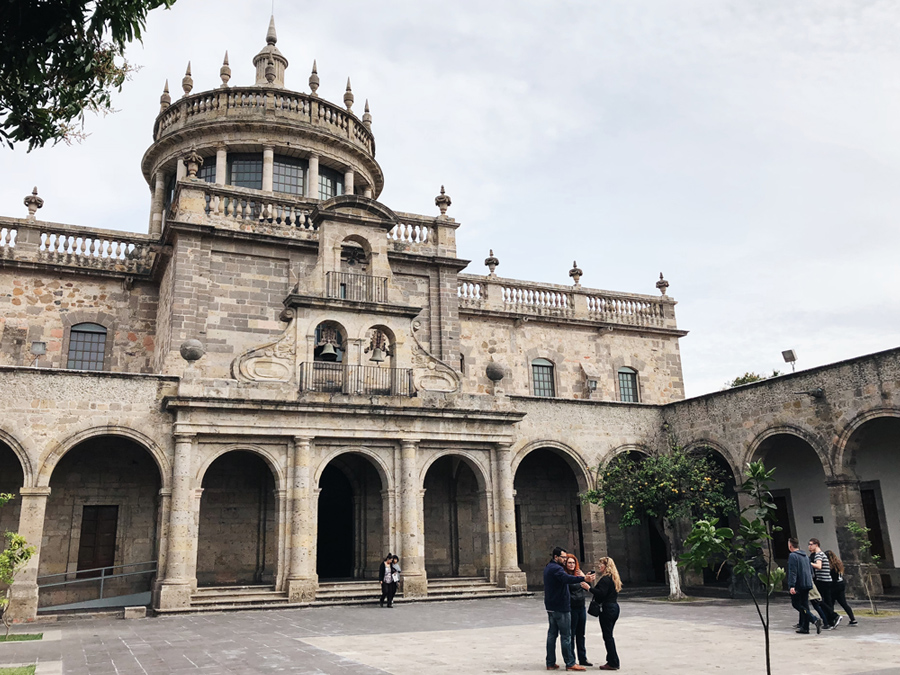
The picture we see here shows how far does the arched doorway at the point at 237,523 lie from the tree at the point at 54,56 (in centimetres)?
1356

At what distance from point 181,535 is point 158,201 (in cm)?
1557

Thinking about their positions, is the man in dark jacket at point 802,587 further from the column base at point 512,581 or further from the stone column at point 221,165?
the stone column at point 221,165

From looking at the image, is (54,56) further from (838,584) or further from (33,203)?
(33,203)

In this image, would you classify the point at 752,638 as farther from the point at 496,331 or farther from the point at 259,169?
the point at 259,169

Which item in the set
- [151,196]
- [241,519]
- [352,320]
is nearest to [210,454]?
[241,519]

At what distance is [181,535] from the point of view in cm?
1806

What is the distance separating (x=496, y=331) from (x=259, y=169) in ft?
35.1

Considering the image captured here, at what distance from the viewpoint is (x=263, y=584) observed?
67.8 feet

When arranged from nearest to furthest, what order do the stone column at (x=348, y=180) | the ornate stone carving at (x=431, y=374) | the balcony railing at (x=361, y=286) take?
the balcony railing at (x=361, y=286)
the ornate stone carving at (x=431, y=374)
the stone column at (x=348, y=180)

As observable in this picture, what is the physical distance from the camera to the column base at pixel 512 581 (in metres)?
20.7

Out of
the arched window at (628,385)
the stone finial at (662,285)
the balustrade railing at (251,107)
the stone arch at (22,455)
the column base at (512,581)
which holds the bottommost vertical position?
the column base at (512,581)

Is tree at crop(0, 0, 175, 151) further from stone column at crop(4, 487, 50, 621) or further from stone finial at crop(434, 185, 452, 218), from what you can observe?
stone finial at crop(434, 185, 452, 218)

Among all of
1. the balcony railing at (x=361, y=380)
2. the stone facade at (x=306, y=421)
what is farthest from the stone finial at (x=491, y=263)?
the balcony railing at (x=361, y=380)

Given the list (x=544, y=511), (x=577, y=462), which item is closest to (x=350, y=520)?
(x=544, y=511)
